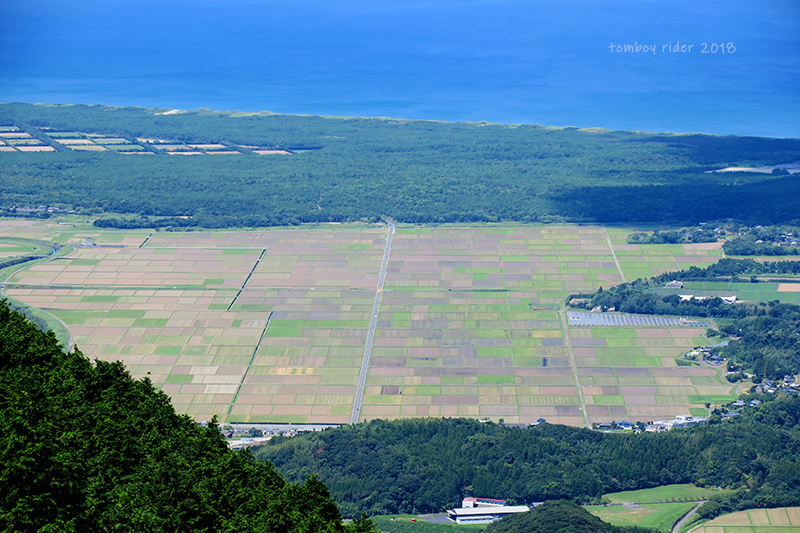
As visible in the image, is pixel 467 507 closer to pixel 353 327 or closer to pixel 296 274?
pixel 353 327

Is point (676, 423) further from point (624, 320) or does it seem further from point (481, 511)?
point (481, 511)

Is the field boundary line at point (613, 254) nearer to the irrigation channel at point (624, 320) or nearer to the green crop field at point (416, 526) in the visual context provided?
the irrigation channel at point (624, 320)

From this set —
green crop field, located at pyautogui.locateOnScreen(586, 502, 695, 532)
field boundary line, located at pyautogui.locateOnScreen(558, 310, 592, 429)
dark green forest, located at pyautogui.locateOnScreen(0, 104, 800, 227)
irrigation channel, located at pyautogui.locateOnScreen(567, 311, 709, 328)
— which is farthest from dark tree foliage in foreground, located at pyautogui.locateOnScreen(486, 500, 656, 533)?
dark green forest, located at pyautogui.locateOnScreen(0, 104, 800, 227)

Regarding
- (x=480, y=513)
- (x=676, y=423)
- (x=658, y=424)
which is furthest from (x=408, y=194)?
(x=480, y=513)

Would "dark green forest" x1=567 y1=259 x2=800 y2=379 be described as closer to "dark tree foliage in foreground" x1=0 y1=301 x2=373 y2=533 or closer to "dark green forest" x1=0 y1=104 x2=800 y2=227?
"dark green forest" x1=0 y1=104 x2=800 y2=227

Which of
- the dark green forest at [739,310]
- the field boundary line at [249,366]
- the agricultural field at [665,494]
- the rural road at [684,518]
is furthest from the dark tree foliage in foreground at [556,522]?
the dark green forest at [739,310]

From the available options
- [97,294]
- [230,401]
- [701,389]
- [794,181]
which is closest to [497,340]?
[701,389]
